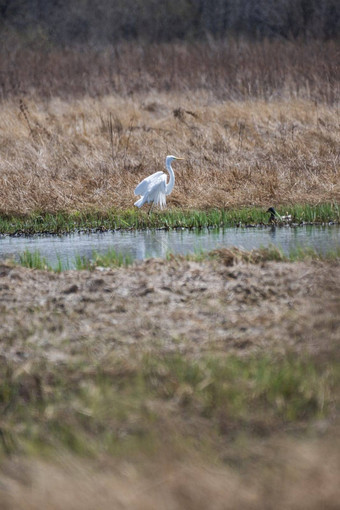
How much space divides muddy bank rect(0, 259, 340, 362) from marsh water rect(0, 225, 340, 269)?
2932 millimetres

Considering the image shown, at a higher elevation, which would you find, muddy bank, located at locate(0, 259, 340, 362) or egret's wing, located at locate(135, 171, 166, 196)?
egret's wing, located at locate(135, 171, 166, 196)

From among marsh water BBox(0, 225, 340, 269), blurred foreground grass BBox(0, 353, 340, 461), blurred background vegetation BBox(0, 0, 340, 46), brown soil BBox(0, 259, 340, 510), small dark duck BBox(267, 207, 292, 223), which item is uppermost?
blurred background vegetation BBox(0, 0, 340, 46)

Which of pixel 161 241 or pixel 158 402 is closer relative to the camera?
pixel 158 402

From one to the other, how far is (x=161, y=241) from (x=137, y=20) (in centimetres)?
2999

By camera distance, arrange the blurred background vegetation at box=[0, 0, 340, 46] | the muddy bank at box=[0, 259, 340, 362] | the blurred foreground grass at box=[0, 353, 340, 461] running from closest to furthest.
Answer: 1. the blurred foreground grass at box=[0, 353, 340, 461]
2. the muddy bank at box=[0, 259, 340, 362]
3. the blurred background vegetation at box=[0, 0, 340, 46]

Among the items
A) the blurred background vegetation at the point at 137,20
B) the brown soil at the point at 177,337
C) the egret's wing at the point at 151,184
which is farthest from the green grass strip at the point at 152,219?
the blurred background vegetation at the point at 137,20

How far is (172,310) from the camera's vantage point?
6180 millimetres

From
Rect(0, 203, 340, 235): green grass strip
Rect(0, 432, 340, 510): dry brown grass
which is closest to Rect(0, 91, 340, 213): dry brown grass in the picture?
Rect(0, 203, 340, 235): green grass strip

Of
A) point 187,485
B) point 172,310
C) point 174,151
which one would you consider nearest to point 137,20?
point 174,151

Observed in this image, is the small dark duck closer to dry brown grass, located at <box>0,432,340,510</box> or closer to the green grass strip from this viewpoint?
the green grass strip

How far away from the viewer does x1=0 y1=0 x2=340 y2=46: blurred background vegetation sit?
37.4 m

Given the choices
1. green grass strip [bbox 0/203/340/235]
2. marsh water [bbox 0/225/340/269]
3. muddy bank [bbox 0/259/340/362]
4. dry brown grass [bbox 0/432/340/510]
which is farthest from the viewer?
green grass strip [bbox 0/203/340/235]

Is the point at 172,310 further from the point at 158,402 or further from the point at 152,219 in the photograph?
the point at 152,219

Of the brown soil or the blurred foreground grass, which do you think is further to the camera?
the blurred foreground grass
